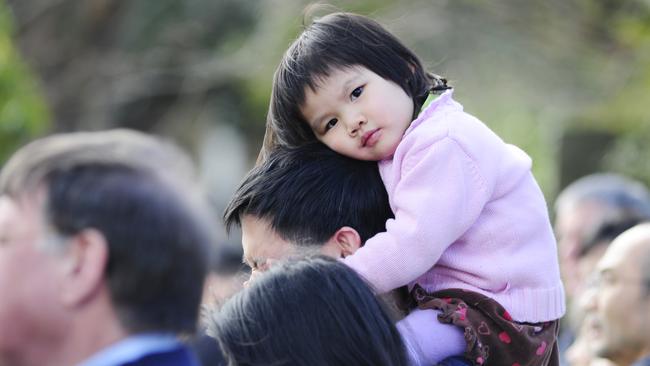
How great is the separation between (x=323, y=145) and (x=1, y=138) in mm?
4790

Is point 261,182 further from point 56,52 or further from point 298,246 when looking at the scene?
point 56,52

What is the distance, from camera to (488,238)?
294 cm

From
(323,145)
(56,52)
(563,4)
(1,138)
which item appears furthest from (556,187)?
(323,145)

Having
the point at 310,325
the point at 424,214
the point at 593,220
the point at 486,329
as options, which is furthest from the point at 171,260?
the point at 593,220

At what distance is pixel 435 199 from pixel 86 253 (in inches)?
44.0

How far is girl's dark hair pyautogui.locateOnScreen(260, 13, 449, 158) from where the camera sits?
10.3 feet

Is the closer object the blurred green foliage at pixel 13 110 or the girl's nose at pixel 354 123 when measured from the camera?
the girl's nose at pixel 354 123

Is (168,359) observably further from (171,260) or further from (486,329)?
(486,329)

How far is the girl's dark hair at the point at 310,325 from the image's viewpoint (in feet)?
8.42

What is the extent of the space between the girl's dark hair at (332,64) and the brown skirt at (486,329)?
573 millimetres

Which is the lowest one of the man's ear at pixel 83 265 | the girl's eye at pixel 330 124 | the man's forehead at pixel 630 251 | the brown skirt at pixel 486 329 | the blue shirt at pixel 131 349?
the man's forehead at pixel 630 251

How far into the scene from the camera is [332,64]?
3.14m

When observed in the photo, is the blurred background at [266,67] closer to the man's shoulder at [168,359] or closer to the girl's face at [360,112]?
the girl's face at [360,112]

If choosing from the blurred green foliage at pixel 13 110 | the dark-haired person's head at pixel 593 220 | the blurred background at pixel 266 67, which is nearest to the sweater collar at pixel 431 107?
the dark-haired person's head at pixel 593 220
